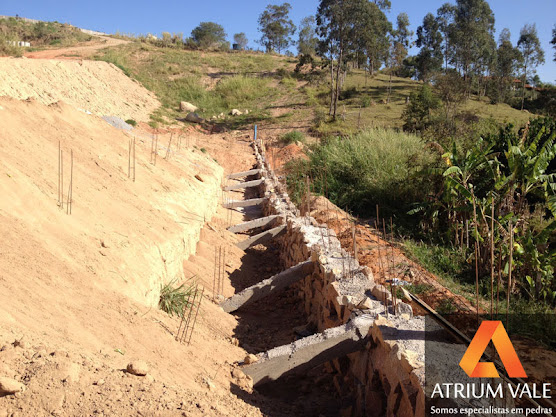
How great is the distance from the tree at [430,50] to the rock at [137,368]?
39.8m

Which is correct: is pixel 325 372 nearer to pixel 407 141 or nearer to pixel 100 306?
pixel 100 306

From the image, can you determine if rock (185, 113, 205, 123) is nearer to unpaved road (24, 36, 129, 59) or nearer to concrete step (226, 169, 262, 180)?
unpaved road (24, 36, 129, 59)

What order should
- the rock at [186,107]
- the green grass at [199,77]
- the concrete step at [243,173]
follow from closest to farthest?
the concrete step at [243,173]
the rock at [186,107]
the green grass at [199,77]

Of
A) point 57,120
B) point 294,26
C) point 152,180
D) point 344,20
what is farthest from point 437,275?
point 294,26

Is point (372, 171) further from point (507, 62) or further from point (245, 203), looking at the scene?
point (507, 62)

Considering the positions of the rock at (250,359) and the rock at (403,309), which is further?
the rock at (403,309)

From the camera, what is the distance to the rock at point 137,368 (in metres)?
2.87

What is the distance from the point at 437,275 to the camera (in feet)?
22.8

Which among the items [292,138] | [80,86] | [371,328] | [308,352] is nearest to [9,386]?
[308,352]

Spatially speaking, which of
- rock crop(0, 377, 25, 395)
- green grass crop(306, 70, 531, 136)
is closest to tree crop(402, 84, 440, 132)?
green grass crop(306, 70, 531, 136)

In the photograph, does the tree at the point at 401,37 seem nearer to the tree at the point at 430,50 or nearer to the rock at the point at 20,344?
the tree at the point at 430,50

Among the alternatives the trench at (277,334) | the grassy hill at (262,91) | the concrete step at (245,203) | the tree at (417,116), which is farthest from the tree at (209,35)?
the trench at (277,334)

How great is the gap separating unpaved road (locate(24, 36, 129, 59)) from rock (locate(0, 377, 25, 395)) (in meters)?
26.5

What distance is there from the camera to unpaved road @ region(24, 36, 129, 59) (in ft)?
86.3
